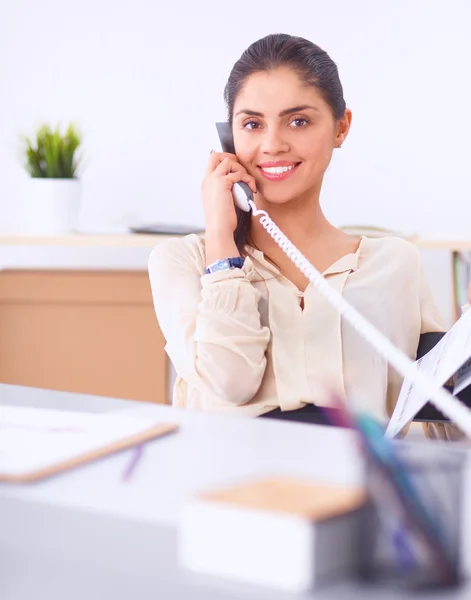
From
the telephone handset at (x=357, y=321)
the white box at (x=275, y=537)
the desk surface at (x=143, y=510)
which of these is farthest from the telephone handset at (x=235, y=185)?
the white box at (x=275, y=537)

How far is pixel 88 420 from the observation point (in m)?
0.99

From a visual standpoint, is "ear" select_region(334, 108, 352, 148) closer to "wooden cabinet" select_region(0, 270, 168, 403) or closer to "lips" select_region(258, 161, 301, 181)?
"lips" select_region(258, 161, 301, 181)

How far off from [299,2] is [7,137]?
4.03 ft

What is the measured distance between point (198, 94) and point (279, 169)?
5.73ft

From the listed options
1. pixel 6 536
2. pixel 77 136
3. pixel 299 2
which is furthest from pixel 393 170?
pixel 6 536

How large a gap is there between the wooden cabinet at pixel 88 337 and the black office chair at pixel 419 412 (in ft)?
5.31

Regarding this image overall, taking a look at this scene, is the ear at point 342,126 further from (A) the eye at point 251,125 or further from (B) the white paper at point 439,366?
(B) the white paper at point 439,366

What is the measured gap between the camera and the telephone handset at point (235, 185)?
1588mm

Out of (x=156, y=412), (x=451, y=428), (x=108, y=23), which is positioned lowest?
(x=451, y=428)

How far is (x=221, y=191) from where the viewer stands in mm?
1603

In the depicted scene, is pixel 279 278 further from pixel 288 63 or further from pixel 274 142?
pixel 288 63

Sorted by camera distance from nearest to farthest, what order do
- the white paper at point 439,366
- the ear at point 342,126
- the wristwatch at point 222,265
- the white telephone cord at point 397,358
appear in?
the white telephone cord at point 397,358 < the white paper at point 439,366 < the wristwatch at point 222,265 < the ear at point 342,126

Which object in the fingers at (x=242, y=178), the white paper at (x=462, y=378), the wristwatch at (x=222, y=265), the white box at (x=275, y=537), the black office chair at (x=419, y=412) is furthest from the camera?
the fingers at (x=242, y=178)

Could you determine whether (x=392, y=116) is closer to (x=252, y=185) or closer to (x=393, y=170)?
(x=393, y=170)
